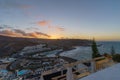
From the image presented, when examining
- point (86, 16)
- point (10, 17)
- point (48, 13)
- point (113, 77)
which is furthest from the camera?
point (86, 16)

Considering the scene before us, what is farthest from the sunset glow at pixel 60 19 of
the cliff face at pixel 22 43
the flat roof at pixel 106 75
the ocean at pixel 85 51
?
the flat roof at pixel 106 75

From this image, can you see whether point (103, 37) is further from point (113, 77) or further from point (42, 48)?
point (113, 77)

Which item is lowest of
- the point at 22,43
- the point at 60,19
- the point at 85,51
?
the point at 85,51

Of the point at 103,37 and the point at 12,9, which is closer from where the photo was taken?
the point at 12,9

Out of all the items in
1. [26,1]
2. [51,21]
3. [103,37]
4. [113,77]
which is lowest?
[113,77]

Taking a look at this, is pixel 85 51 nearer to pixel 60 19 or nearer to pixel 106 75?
pixel 60 19

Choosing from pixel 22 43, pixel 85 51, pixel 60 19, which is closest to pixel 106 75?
pixel 22 43

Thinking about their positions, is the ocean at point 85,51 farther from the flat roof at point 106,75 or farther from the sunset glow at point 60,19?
the flat roof at point 106,75

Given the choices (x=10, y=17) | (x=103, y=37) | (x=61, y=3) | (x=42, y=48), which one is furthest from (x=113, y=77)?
(x=103, y=37)

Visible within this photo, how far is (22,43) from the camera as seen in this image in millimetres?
4852

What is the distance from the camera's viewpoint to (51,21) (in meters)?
5.51

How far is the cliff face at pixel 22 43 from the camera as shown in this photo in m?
4.51

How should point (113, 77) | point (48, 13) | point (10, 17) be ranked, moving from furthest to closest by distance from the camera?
point (48, 13) → point (10, 17) → point (113, 77)

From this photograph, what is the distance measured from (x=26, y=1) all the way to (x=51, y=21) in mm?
1014
